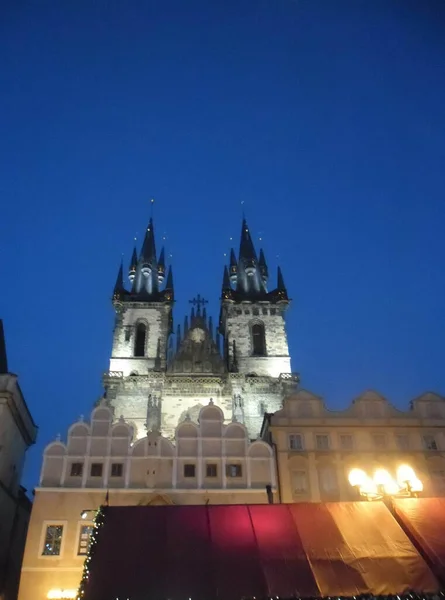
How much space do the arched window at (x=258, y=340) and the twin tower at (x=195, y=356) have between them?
0.32 ft

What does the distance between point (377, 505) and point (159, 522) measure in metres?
7.03

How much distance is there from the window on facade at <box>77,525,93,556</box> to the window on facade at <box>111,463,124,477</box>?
2401mm

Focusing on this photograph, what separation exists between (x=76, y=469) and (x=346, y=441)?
42.2 ft

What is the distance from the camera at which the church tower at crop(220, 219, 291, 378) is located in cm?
4631

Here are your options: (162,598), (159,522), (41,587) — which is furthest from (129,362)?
(162,598)

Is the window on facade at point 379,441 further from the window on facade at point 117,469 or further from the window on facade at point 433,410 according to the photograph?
the window on facade at point 117,469

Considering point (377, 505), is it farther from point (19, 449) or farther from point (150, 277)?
point (150, 277)

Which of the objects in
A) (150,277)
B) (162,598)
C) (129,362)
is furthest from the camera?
(150,277)

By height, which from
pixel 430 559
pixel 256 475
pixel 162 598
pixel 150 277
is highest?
pixel 150 277

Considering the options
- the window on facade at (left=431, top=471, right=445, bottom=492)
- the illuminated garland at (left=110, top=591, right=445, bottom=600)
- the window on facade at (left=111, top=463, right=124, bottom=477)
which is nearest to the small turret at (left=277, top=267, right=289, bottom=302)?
the window on facade at (left=431, top=471, right=445, bottom=492)

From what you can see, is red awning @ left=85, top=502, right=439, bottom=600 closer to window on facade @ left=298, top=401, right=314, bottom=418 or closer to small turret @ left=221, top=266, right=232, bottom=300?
window on facade @ left=298, top=401, right=314, bottom=418

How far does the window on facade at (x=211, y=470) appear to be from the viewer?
75.2 ft

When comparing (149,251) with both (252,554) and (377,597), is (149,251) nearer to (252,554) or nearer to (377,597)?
(252,554)

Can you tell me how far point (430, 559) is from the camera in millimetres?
13805
